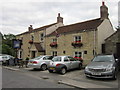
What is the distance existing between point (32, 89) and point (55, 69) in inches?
193

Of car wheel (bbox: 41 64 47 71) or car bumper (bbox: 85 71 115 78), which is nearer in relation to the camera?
car bumper (bbox: 85 71 115 78)

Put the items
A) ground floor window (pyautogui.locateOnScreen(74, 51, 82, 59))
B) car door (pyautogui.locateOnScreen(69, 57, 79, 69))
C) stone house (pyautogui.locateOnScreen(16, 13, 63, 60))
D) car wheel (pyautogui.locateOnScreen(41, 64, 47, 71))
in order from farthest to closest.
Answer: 1. stone house (pyautogui.locateOnScreen(16, 13, 63, 60))
2. ground floor window (pyautogui.locateOnScreen(74, 51, 82, 59))
3. car wheel (pyautogui.locateOnScreen(41, 64, 47, 71))
4. car door (pyautogui.locateOnScreen(69, 57, 79, 69))

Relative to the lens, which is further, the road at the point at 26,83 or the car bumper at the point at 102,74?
the car bumper at the point at 102,74

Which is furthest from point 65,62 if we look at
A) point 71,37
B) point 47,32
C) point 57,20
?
point 57,20

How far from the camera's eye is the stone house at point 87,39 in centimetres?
1501

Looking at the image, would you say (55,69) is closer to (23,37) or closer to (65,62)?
(65,62)

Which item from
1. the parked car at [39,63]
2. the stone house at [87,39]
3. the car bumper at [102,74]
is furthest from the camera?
the stone house at [87,39]

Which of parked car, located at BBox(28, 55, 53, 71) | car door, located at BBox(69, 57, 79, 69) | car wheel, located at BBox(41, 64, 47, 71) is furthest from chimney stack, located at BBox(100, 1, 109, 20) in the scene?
car wheel, located at BBox(41, 64, 47, 71)

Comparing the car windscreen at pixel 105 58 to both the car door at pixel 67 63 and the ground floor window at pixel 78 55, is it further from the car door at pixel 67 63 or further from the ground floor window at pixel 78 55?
the ground floor window at pixel 78 55

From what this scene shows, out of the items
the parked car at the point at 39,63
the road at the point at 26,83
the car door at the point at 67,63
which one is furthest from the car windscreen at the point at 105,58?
the parked car at the point at 39,63

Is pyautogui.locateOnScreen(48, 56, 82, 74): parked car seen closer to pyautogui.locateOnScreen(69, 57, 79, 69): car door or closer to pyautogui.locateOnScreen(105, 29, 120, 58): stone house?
pyautogui.locateOnScreen(69, 57, 79, 69): car door

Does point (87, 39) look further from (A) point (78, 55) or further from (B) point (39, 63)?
(B) point (39, 63)

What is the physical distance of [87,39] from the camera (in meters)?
15.7

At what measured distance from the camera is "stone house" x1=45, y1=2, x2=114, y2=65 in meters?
15.0
